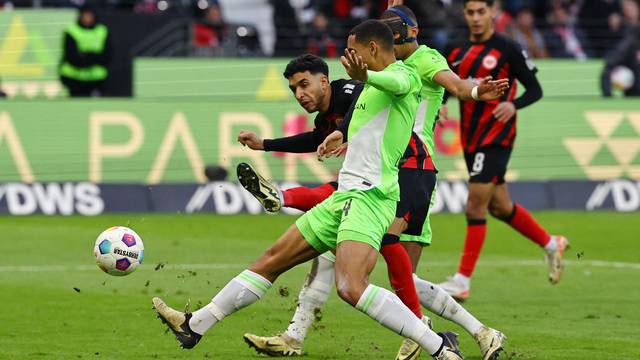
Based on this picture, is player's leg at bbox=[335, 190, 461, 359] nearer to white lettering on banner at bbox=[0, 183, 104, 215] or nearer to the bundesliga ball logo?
the bundesliga ball logo

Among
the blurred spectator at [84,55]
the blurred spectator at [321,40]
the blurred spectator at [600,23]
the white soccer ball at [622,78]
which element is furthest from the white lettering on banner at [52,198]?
the blurred spectator at [600,23]

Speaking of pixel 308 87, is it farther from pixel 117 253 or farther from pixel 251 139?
pixel 117 253

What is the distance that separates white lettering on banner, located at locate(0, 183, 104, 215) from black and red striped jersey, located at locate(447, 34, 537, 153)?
26.9 ft

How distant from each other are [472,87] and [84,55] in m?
13.3

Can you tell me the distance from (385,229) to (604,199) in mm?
13679

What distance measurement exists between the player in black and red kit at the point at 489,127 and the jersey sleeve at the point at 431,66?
3.10 meters

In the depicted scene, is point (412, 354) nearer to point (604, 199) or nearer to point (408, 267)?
point (408, 267)

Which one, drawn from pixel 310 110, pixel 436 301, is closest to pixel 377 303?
pixel 436 301

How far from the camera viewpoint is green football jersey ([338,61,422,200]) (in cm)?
805

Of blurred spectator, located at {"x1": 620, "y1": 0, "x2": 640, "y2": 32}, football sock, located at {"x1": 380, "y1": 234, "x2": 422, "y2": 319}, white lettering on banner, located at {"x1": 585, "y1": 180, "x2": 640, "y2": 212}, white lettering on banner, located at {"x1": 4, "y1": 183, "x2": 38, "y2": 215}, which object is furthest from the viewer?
blurred spectator, located at {"x1": 620, "y1": 0, "x2": 640, "y2": 32}

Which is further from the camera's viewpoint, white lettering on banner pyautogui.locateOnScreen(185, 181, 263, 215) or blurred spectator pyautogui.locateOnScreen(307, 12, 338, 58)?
blurred spectator pyautogui.locateOnScreen(307, 12, 338, 58)

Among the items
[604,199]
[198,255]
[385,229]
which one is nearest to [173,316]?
[385,229]

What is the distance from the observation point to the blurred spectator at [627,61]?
75.7ft

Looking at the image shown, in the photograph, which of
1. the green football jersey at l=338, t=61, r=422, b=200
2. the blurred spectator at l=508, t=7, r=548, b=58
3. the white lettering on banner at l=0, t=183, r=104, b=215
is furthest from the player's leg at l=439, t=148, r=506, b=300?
the blurred spectator at l=508, t=7, r=548, b=58
